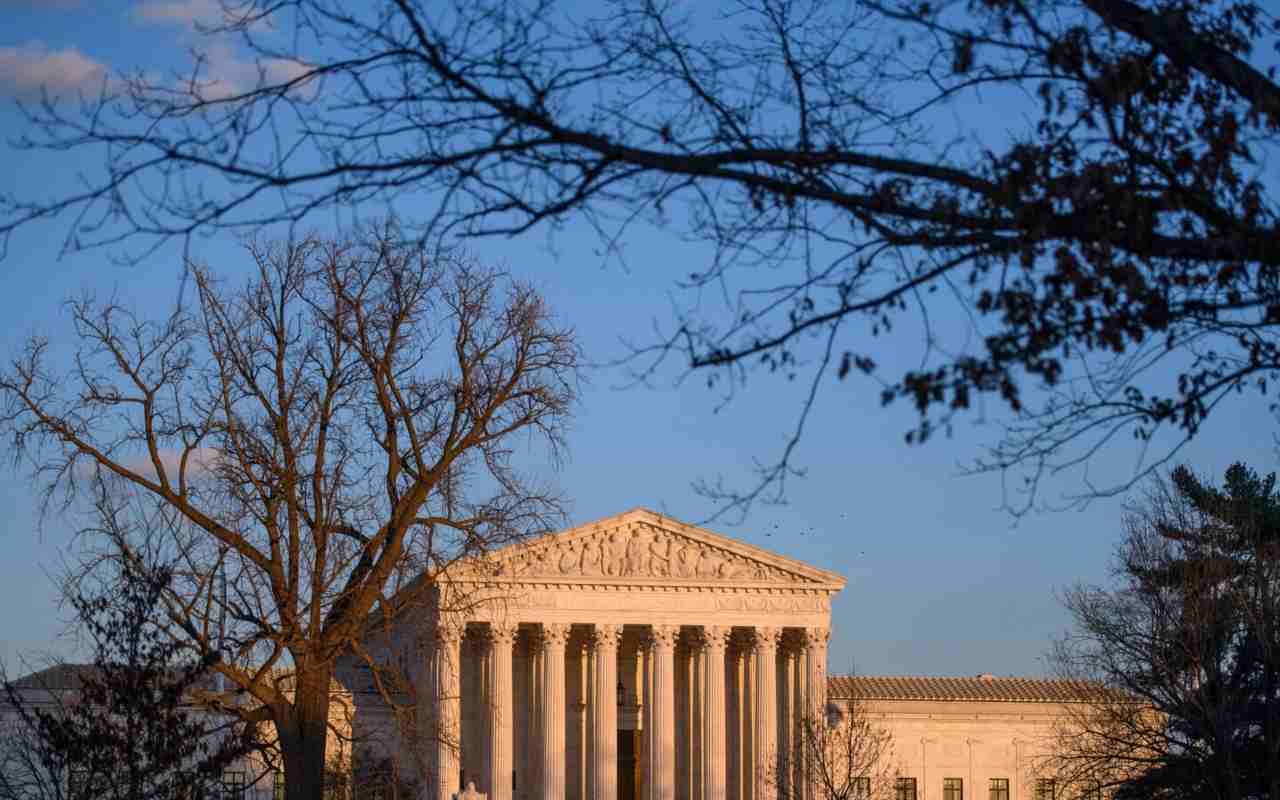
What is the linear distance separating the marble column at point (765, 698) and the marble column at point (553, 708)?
6.38 m

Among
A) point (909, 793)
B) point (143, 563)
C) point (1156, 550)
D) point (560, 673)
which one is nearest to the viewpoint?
point (143, 563)

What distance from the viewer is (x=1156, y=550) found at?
1724 inches

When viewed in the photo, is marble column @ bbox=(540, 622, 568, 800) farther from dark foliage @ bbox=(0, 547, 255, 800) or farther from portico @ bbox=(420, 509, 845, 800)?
dark foliage @ bbox=(0, 547, 255, 800)

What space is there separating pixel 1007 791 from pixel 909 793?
3.93 meters

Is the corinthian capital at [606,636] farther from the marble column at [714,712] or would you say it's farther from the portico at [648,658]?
the marble column at [714,712]

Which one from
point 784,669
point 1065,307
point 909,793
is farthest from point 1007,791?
point 1065,307

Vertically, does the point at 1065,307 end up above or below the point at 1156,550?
below

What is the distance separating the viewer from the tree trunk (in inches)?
998

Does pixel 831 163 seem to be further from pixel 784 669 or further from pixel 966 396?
pixel 784 669

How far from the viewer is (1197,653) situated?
129 ft

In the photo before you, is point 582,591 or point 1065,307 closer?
point 1065,307

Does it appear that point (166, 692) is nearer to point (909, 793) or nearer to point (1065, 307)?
point (1065, 307)

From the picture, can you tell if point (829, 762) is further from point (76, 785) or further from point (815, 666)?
point (76, 785)

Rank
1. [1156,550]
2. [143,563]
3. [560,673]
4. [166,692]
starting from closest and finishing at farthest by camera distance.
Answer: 1. [166,692]
2. [143,563]
3. [1156,550]
4. [560,673]
